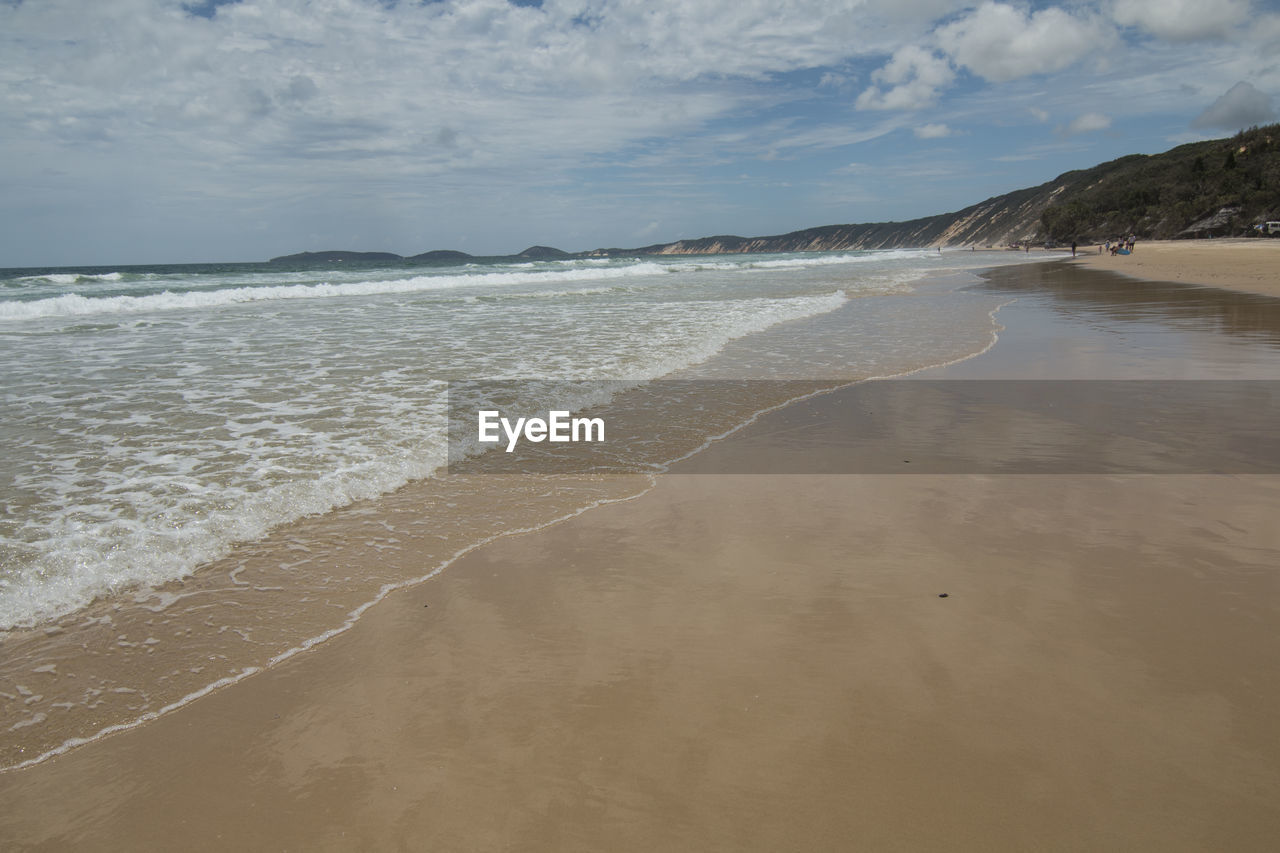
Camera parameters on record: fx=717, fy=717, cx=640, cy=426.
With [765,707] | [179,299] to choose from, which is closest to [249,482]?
[765,707]

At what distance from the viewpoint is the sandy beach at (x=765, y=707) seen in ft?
6.33

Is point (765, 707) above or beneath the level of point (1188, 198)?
beneath

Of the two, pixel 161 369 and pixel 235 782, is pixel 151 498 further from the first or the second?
pixel 161 369

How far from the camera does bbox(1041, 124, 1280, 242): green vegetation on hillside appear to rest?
50.7 m

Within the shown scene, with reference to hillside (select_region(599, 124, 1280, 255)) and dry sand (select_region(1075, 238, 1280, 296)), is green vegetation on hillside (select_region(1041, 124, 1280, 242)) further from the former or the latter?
dry sand (select_region(1075, 238, 1280, 296))

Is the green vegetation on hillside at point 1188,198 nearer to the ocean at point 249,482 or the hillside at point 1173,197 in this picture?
the hillside at point 1173,197

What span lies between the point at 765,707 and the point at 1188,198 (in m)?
73.8

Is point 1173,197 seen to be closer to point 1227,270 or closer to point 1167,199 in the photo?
point 1167,199

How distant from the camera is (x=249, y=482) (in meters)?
4.69

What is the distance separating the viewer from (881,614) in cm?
298

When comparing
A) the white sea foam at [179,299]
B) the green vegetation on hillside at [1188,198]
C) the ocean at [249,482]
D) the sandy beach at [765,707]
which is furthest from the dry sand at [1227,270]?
the white sea foam at [179,299]

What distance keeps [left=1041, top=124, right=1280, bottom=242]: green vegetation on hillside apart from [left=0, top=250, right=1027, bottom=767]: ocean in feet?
178

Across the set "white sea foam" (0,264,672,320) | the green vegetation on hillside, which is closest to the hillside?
the green vegetation on hillside

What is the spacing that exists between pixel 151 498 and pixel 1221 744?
524 cm
